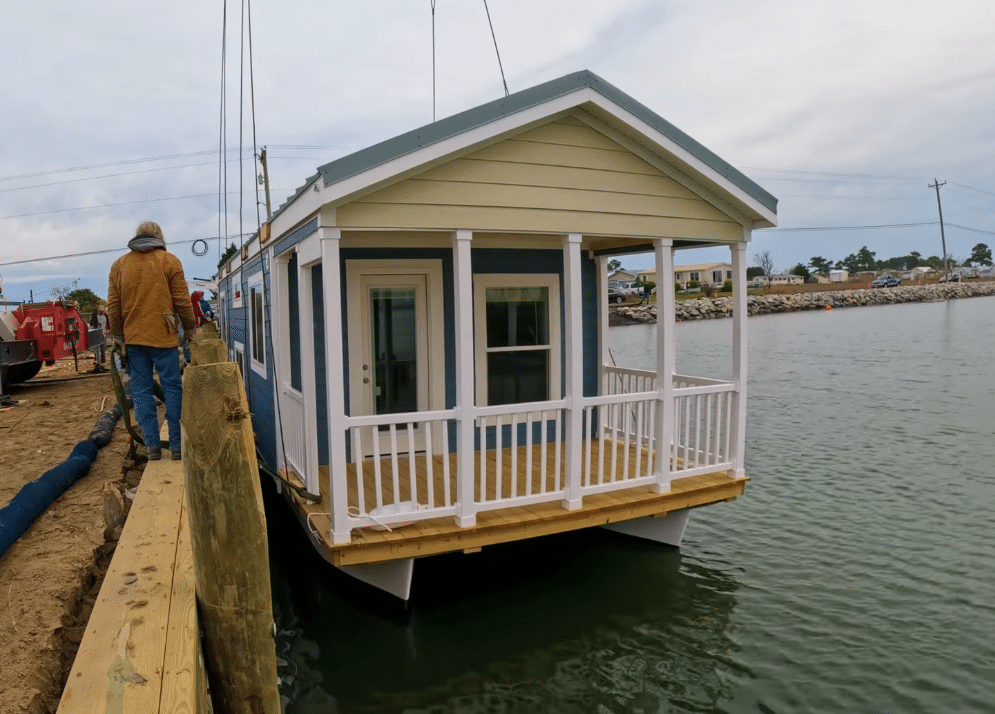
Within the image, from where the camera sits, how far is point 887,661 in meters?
5.05

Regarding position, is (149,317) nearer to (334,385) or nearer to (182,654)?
(334,385)

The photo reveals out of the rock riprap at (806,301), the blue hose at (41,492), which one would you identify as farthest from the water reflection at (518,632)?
the rock riprap at (806,301)

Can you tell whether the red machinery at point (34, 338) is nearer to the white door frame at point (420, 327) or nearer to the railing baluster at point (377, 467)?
the white door frame at point (420, 327)

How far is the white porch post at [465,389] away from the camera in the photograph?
4.99m

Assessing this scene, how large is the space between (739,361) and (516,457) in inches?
85.3

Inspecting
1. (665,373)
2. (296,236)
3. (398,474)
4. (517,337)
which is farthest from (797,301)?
(296,236)

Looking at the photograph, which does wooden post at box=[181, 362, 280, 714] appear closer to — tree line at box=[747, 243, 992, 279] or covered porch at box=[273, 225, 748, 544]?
covered porch at box=[273, 225, 748, 544]

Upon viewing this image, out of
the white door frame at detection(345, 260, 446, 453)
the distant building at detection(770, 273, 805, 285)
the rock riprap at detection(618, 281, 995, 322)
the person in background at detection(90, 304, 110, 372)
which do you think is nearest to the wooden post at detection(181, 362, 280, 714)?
the white door frame at detection(345, 260, 446, 453)

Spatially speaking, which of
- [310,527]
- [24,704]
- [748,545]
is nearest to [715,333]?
[748,545]

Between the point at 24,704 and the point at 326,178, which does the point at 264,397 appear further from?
the point at 24,704

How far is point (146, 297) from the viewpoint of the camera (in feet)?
17.2

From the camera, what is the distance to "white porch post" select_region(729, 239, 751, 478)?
6.30m

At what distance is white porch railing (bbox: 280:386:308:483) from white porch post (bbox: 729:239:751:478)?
3.74m

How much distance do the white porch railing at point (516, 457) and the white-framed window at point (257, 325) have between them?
246cm
